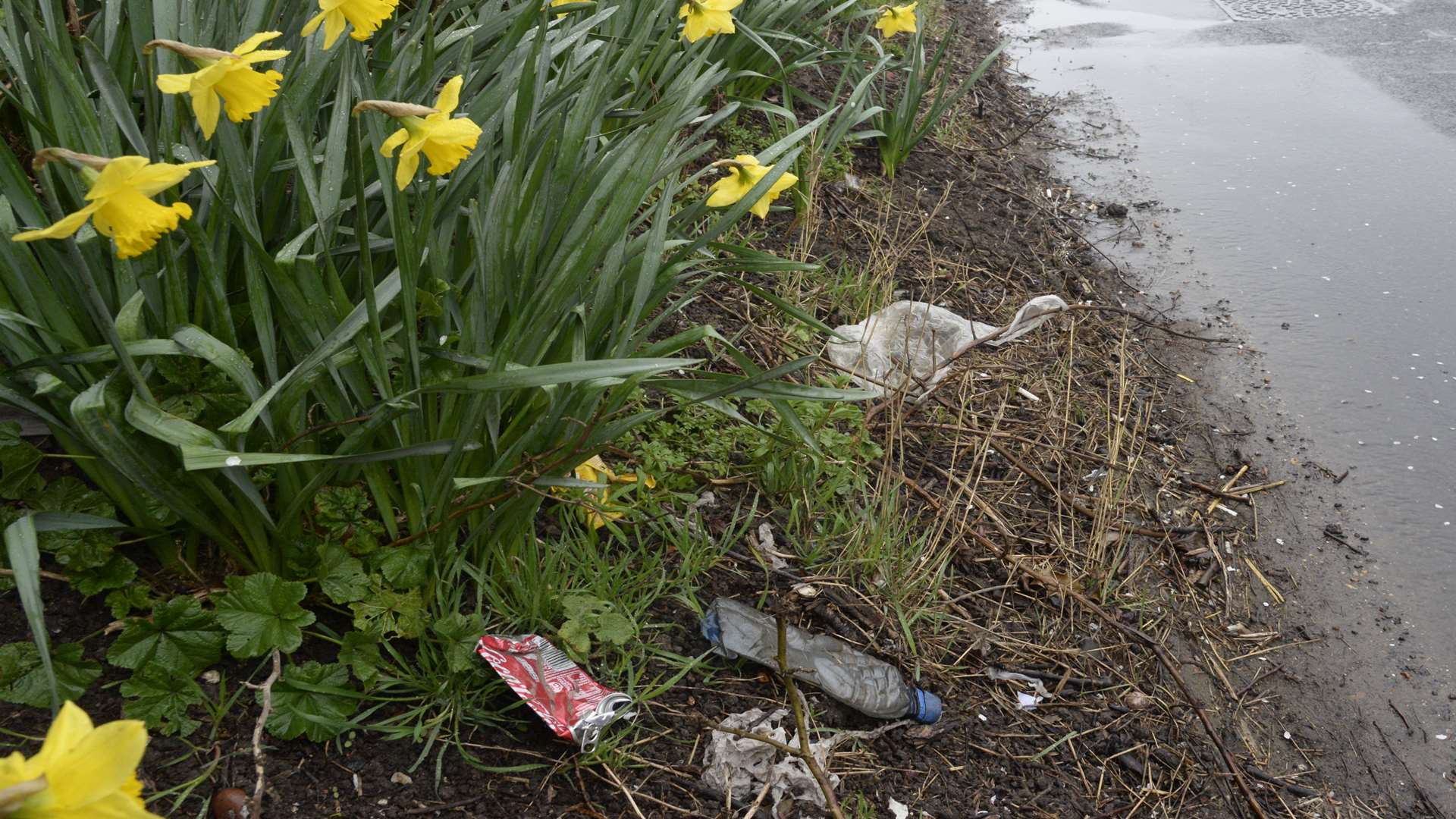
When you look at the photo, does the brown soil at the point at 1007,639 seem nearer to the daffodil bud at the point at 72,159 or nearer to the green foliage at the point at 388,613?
the green foliage at the point at 388,613

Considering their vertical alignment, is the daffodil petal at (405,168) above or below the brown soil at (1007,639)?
above

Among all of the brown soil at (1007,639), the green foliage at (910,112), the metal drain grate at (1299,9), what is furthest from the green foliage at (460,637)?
the metal drain grate at (1299,9)

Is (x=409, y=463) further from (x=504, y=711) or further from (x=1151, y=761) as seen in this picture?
(x=1151, y=761)

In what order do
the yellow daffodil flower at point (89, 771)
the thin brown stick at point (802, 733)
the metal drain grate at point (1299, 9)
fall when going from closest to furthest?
the yellow daffodil flower at point (89, 771) → the thin brown stick at point (802, 733) → the metal drain grate at point (1299, 9)

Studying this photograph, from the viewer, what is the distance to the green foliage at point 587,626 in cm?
167

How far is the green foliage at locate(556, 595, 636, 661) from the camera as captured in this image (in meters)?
1.67

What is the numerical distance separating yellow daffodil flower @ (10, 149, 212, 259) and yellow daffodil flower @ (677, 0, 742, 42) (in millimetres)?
1362

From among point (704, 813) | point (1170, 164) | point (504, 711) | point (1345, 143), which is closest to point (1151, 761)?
point (704, 813)

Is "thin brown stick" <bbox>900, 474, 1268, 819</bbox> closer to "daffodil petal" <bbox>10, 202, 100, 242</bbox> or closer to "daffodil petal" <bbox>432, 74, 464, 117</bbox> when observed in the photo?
"daffodil petal" <bbox>432, 74, 464, 117</bbox>

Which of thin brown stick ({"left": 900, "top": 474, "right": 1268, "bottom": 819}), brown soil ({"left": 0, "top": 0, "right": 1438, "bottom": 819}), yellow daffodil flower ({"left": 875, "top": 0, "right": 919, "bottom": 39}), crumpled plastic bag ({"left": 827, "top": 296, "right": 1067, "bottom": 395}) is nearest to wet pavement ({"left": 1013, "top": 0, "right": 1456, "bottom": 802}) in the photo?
brown soil ({"left": 0, "top": 0, "right": 1438, "bottom": 819})

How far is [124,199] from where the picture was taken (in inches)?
45.5

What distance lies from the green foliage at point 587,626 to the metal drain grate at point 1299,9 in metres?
4.98

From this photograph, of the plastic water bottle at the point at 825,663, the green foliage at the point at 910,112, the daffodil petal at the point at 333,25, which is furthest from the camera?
the green foliage at the point at 910,112

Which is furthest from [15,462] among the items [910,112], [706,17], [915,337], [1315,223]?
[1315,223]
